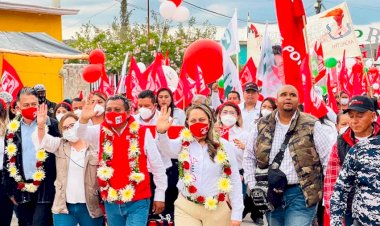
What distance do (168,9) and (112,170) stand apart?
21.5 feet

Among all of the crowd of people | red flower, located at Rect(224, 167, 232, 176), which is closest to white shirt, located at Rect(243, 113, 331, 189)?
the crowd of people

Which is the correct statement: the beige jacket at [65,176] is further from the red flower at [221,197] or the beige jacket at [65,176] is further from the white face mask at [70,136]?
the red flower at [221,197]

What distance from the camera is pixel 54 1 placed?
28906mm

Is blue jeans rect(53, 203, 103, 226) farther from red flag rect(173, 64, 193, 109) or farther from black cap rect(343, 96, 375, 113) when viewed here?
red flag rect(173, 64, 193, 109)

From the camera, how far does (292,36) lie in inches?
346

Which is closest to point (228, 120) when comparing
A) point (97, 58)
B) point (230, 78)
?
point (230, 78)

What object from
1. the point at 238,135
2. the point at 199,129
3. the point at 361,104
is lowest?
the point at 238,135

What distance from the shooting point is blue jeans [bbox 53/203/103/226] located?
743cm

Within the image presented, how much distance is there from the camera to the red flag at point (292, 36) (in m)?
8.66

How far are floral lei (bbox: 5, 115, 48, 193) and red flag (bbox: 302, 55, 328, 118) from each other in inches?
117

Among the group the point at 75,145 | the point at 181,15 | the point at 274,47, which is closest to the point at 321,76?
the point at 274,47

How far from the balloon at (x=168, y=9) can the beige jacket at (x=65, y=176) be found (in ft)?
20.0

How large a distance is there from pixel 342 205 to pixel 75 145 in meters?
3.14

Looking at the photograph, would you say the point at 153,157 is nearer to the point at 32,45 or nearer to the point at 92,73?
the point at 92,73
